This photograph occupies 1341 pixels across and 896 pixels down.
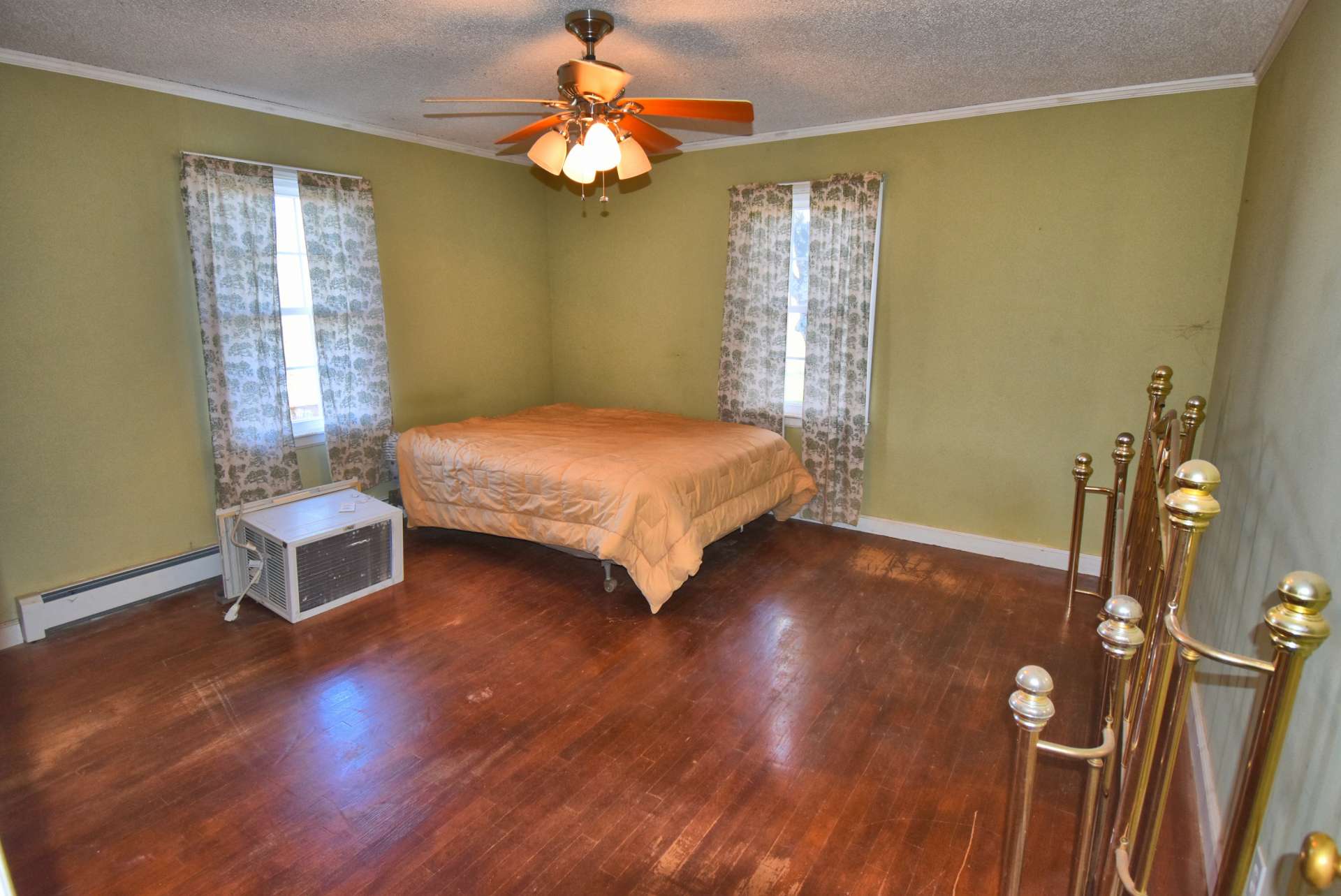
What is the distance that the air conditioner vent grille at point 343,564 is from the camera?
10.7 ft

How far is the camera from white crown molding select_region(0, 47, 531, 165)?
299 cm

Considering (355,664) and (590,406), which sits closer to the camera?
(355,664)

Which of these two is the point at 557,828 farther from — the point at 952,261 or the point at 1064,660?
the point at 952,261

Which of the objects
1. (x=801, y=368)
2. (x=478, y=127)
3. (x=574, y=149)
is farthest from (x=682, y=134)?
(x=574, y=149)

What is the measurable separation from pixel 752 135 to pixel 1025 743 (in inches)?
168

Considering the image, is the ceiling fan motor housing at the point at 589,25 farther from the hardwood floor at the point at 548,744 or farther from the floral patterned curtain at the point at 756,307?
the hardwood floor at the point at 548,744

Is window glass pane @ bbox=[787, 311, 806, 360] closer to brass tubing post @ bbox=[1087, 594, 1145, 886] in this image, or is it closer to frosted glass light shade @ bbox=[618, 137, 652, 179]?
frosted glass light shade @ bbox=[618, 137, 652, 179]

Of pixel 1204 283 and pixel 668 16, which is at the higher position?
pixel 668 16

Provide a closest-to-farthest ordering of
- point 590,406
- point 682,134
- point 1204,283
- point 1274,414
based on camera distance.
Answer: point 1274,414 < point 1204,283 < point 682,134 < point 590,406

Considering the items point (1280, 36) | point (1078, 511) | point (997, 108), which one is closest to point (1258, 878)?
point (1078, 511)

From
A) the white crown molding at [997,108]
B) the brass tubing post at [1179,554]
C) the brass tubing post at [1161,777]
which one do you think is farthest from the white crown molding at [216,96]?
the brass tubing post at [1161,777]

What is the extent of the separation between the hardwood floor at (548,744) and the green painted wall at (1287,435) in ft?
1.83

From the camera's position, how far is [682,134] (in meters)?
4.40

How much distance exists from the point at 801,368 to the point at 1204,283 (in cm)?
214
